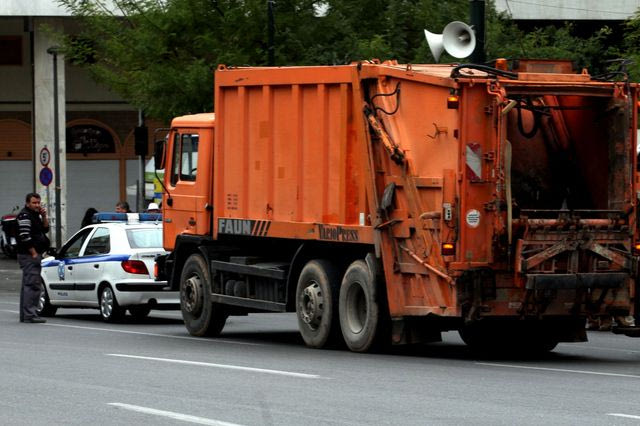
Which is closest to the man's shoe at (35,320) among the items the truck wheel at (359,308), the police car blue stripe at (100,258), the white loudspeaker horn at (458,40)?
the police car blue stripe at (100,258)

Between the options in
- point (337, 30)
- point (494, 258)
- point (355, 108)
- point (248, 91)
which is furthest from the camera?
point (337, 30)

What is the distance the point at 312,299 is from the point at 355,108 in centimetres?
208

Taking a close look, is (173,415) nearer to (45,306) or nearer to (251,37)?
(45,306)

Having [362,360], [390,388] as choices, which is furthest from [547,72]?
[390,388]

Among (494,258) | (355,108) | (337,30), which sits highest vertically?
(337,30)

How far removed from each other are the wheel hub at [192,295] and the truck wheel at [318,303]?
2399 millimetres

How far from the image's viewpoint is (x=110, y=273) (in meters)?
22.5

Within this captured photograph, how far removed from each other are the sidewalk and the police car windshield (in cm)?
1207

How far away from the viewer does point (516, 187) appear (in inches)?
628

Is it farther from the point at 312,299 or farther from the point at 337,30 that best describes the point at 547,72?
the point at 337,30

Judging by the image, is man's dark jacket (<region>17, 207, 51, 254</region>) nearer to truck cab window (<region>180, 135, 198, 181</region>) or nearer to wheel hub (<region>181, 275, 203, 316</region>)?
truck cab window (<region>180, 135, 198, 181</region>)

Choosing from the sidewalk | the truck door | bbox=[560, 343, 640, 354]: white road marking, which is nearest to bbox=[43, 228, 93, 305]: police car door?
the truck door

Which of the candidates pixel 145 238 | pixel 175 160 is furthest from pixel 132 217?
pixel 175 160

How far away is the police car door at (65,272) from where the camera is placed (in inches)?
927
